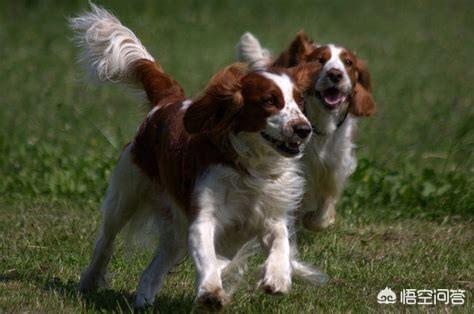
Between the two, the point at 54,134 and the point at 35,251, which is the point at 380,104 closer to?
A: the point at 54,134

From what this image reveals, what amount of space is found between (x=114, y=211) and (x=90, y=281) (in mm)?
377

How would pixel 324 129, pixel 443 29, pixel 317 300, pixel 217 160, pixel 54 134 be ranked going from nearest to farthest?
pixel 217 160, pixel 317 300, pixel 324 129, pixel 54 134, pixel 443 29

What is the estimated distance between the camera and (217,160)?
16.0ft

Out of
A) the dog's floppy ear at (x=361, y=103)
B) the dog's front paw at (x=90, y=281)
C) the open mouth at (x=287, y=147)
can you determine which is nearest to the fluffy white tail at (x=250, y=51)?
the dog's floppy ear at (x=361, y=103)

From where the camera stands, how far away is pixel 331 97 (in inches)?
262

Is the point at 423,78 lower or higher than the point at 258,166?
lower

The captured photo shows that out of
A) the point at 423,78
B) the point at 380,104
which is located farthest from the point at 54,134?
the point at 423,78

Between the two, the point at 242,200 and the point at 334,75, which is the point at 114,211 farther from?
the point at 334,75

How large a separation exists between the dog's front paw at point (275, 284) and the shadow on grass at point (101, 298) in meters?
0.44

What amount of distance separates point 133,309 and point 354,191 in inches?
119

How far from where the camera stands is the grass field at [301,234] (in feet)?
18.3

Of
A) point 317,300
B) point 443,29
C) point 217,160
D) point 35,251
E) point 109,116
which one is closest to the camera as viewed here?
point 217,160
